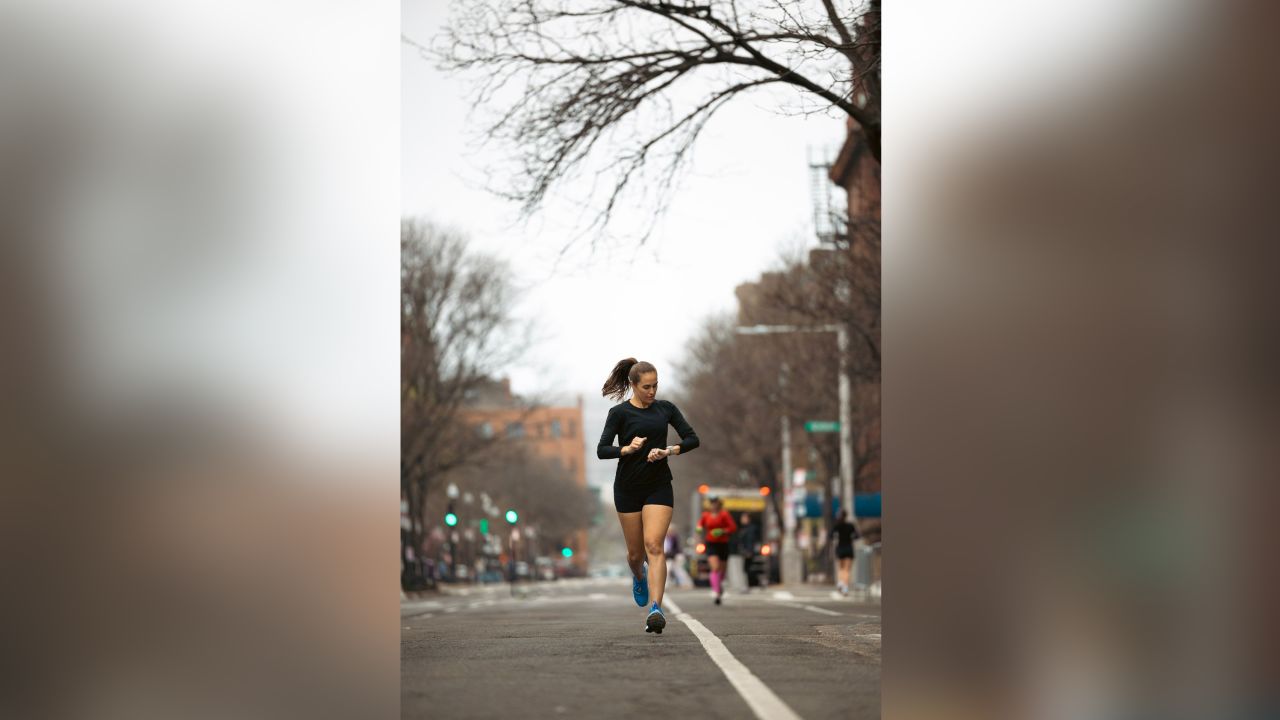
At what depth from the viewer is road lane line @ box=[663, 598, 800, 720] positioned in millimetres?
7020

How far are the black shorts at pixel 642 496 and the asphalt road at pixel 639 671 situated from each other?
100 centimetres

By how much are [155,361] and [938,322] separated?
3313 mm

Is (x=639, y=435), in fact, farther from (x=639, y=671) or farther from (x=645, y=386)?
(x=639, y=671)

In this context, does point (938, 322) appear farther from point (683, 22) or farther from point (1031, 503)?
point (683, 22)

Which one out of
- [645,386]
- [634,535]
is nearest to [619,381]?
[645,386]

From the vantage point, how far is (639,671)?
9.02 metres

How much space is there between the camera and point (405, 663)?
32.2 ft

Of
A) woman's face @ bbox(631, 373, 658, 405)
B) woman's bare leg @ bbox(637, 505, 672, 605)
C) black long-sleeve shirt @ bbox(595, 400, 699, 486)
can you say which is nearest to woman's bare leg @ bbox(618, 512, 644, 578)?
woman's bare leg @ bbox(637, 505, 672, 605)

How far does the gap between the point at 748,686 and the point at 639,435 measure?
3536 millimetres

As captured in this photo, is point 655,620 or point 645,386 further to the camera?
point 655,620

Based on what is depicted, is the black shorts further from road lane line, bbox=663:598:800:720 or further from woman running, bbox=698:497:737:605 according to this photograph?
woman running, bbox=698:497:737:605

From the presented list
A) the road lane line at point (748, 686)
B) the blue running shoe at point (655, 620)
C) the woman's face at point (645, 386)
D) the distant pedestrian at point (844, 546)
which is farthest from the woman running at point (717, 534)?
the woman's face at point (645, 386)

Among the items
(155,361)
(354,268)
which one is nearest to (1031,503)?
(354,268)

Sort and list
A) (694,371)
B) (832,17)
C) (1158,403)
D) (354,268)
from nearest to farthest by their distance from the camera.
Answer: (1158,403) → (354,268) → (832,17) → (694,371)
